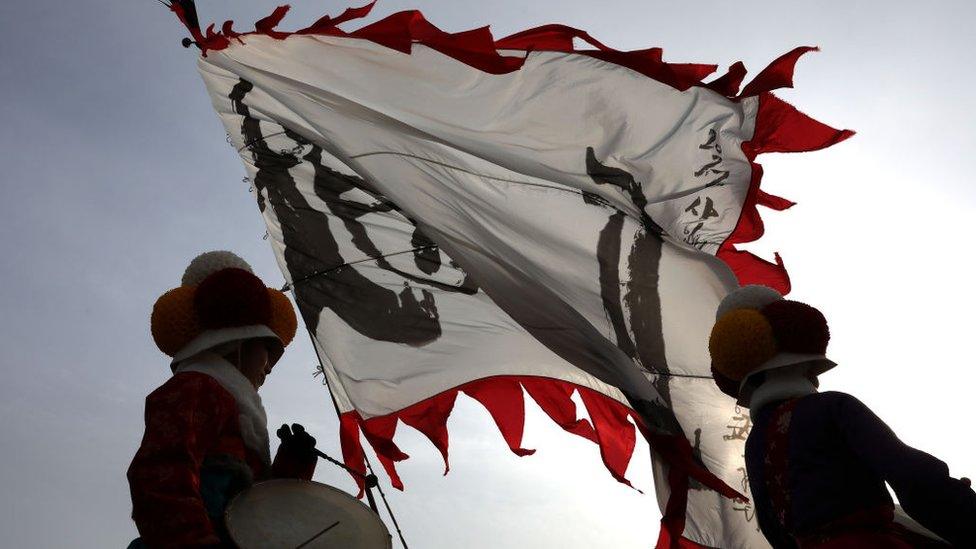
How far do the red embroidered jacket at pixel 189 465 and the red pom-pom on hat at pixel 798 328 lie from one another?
2.14m

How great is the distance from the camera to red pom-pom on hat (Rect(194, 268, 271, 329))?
162 inches

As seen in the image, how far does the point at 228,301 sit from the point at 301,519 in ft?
3.09

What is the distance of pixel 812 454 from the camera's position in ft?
13.1

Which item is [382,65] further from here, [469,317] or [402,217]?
[469,317]

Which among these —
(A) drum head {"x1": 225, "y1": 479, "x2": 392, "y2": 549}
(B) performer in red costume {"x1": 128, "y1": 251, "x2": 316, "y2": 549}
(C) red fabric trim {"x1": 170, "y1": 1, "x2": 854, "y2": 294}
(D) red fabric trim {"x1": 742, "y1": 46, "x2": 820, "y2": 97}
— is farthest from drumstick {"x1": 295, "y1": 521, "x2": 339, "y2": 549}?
(D) red fabric trim {"x1": 742, "y1": 46, "x2": 820, "y2": 97}

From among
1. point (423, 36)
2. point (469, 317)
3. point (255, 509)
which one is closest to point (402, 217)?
point (469, 317)

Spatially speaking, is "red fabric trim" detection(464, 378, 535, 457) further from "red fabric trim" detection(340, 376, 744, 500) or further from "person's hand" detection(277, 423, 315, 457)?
"person's hand" detection(277, 423, 315, 457)

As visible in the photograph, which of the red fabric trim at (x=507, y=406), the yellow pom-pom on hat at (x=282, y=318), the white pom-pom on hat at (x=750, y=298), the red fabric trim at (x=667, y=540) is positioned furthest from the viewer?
the red fabric trim at (x=507, y=406)

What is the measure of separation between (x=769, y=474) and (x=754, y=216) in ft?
6.42

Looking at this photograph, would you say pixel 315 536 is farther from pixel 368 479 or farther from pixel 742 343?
pixel 742 343

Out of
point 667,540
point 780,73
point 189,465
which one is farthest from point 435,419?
point 780,73

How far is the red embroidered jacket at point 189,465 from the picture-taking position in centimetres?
338

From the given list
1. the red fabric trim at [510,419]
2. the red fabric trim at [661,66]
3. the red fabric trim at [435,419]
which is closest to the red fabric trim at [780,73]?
the red fabric trim at [661,66]

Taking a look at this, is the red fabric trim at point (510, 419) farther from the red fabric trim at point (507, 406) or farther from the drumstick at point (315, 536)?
the drumstick at point (315, 536)
